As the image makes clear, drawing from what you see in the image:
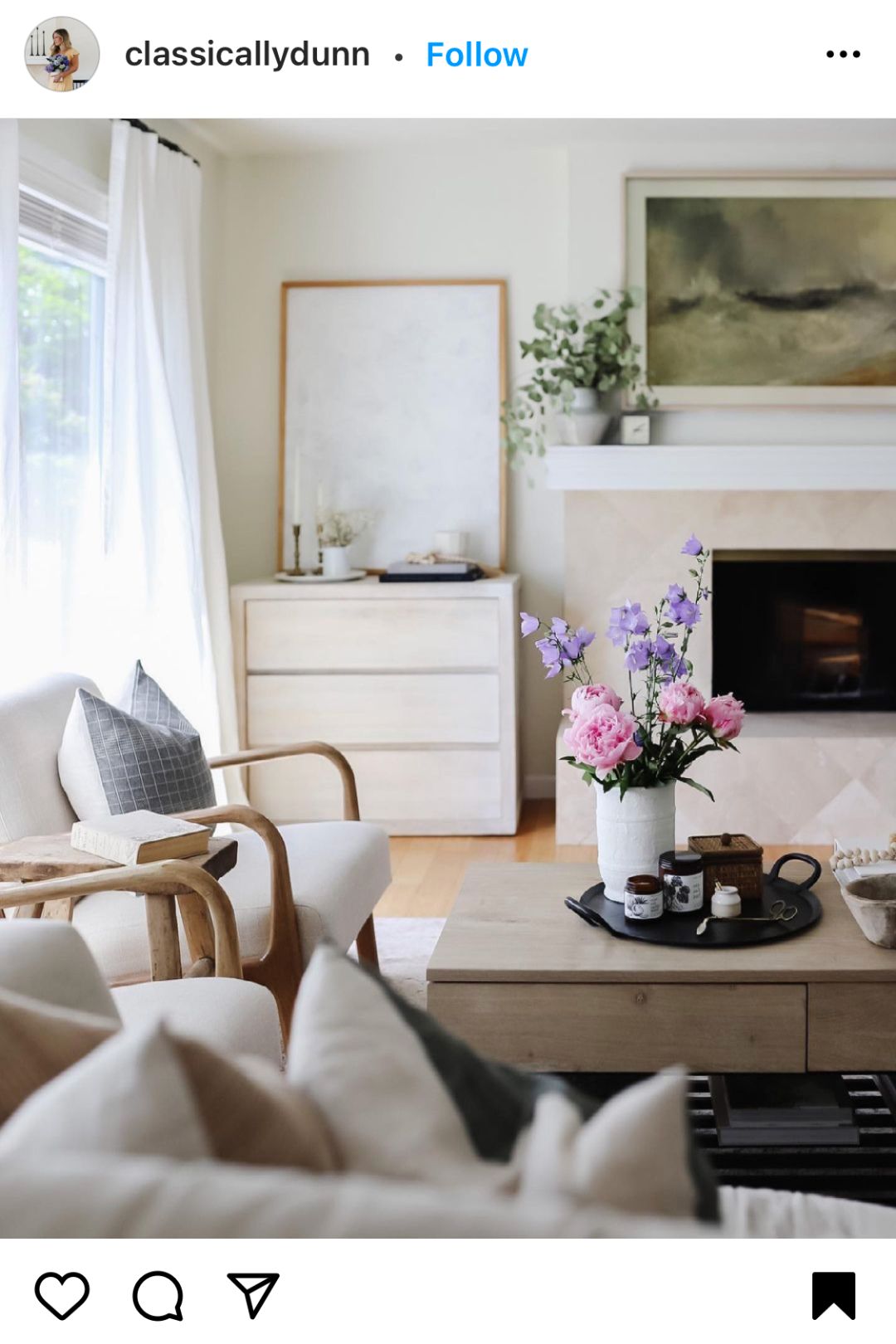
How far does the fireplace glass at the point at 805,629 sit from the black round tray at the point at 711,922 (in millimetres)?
2390

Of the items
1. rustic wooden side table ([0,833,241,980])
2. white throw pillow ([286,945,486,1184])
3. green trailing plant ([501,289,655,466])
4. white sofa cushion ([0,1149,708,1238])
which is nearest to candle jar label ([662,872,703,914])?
rustic wooden side table ([0,833,241,980])

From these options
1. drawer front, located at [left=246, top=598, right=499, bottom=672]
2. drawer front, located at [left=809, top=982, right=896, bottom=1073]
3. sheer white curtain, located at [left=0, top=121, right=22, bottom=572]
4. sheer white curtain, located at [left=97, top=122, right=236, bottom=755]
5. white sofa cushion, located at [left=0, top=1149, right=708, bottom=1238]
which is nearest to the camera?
white sofa cushion, located at [left=0, top=1149, right=708, bottom=1238]

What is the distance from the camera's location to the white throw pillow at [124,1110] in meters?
0.78

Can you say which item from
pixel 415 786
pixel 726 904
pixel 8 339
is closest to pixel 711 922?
pixel 726 904

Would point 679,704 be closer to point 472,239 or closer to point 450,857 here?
point 450,857

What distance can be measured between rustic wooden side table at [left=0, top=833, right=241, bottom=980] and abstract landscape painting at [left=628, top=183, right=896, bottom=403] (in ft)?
10.1

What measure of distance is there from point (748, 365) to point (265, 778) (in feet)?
7.56

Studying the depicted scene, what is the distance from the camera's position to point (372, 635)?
457 centimetres

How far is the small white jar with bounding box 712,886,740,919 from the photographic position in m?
2.32

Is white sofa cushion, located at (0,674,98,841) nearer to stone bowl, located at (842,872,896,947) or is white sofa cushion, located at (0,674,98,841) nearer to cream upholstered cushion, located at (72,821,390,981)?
A: cream upholstered cushion, located at (72,821,390,981)

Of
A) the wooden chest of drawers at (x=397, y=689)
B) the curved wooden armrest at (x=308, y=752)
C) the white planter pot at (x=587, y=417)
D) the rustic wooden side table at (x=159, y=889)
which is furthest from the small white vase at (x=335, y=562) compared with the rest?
the rustic wooden side table at (x=159, y=889)

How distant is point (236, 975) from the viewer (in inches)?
84.3

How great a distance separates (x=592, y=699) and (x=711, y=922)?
446mm
